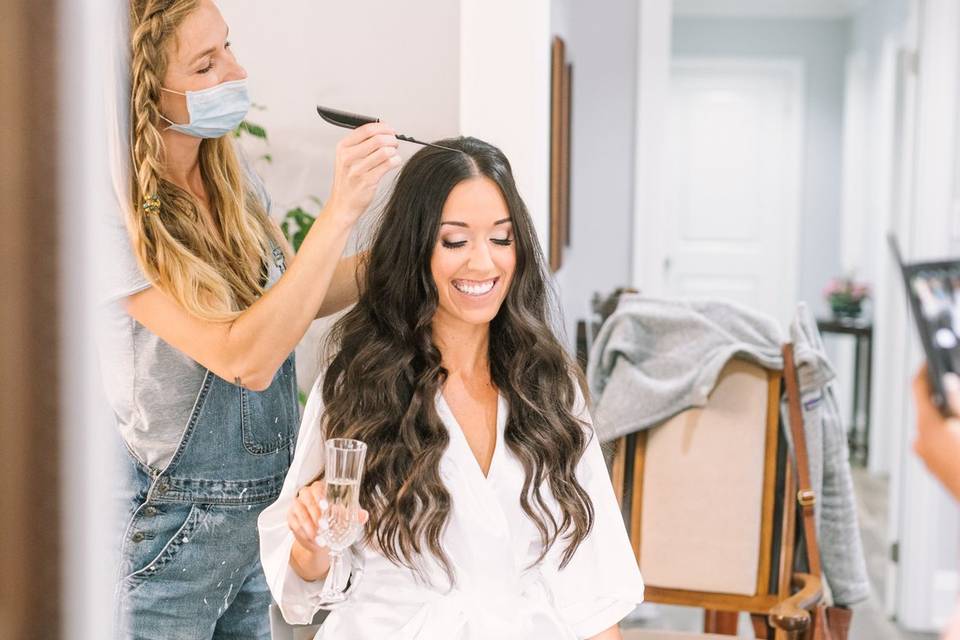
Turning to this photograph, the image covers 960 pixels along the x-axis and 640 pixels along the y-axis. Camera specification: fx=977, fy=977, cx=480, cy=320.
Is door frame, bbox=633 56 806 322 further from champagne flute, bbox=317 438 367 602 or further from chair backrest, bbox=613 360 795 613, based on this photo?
champagne flute, bbox=317 438 367 602

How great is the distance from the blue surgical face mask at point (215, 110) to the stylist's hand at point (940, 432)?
0.91m

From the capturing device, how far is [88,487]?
563 millimetres

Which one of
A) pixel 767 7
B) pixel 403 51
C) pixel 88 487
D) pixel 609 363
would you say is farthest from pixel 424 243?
pixel 767 7

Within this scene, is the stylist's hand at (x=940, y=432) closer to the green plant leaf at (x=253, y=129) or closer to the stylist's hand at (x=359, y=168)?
the stylist's hand at (x=359, y=168)

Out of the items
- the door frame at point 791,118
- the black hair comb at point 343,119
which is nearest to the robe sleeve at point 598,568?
→ the black hair comb at point 343,119

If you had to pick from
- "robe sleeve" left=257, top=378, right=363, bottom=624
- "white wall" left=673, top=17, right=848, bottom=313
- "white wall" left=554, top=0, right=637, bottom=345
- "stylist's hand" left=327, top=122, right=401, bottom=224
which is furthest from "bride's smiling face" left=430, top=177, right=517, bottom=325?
"white wall" left=673, top=17, right=848, bottom=313

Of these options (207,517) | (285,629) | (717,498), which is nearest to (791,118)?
(717,498)

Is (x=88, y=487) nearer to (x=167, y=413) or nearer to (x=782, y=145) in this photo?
(x=167, y=413)

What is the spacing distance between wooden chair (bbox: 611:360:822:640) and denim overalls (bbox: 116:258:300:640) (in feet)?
3.19

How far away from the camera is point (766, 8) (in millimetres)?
5496

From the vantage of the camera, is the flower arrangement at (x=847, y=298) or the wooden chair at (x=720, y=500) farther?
the flower arrangement at (x=847, y=298)

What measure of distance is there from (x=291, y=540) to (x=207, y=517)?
14 cm

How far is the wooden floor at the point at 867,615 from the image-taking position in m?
2.91

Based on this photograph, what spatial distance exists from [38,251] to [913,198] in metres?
2.70
